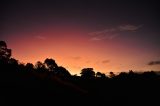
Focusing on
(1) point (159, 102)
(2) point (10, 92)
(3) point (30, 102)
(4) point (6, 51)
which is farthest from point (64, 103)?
(4) point (6, 51)

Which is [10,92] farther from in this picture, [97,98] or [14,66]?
[97,98]

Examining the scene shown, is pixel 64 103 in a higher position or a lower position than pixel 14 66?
lower

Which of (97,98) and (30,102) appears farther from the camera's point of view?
(97,98)

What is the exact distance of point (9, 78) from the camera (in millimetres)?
7500

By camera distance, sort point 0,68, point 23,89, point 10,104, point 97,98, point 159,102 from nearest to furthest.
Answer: point 10,104 < point 23,89 < point 0,68 < point 97,98 < point 159,102

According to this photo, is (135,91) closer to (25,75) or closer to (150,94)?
(150,94)

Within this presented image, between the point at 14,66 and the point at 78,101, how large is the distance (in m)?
3.61

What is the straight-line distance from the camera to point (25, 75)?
8.12m

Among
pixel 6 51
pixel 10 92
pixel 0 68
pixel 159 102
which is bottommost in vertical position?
pixel 159 102

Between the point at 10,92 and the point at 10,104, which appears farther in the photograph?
the point at 10,92

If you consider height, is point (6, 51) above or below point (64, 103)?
above

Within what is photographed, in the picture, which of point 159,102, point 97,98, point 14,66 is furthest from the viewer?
point 159,102

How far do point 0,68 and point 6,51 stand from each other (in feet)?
149

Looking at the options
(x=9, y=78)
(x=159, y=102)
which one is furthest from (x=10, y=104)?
(x=159, y=102)
